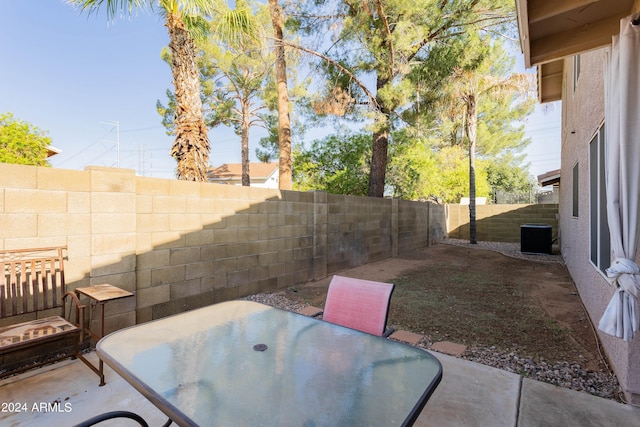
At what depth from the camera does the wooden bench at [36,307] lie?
7.55ft

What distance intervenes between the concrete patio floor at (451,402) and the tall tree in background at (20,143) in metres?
11.9

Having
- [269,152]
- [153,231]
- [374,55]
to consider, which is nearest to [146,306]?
[153,231]

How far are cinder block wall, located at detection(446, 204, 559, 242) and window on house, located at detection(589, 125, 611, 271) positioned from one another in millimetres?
9225

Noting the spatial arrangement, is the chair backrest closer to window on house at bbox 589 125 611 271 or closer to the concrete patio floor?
the concrete patio floor

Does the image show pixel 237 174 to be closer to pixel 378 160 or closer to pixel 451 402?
pixel 378 160

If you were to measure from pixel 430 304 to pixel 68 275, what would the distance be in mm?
4397

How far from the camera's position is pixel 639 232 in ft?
6.27

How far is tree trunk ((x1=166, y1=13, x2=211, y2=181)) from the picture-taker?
185 inches

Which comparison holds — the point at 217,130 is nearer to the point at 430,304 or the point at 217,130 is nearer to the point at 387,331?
the point at 430,304

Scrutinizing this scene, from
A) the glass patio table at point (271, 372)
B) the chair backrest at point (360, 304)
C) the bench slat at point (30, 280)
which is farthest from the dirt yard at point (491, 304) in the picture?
the bench slat at point (30, 280)

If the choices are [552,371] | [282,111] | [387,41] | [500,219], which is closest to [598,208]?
[552,371]

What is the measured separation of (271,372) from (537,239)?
10671mm

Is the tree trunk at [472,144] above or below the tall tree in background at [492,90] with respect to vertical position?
below

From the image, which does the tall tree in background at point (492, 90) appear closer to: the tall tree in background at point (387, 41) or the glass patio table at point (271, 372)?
the tall tree in background at point (387, 41)
